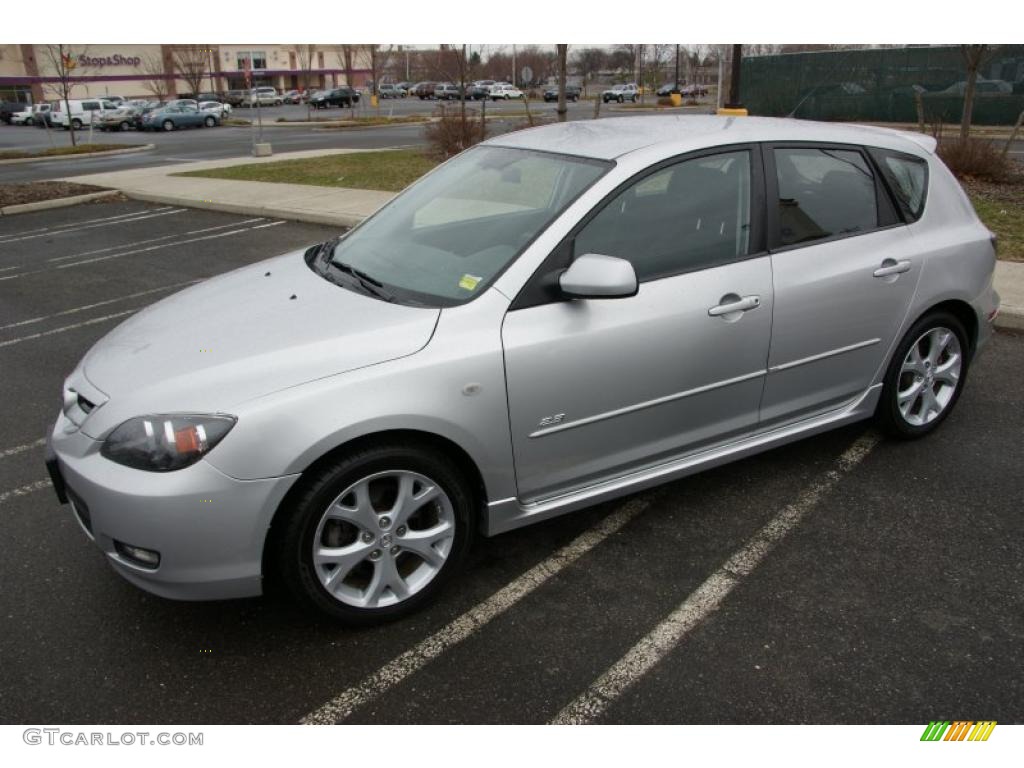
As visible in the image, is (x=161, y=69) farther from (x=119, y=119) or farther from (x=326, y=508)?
(x=326, y=508)

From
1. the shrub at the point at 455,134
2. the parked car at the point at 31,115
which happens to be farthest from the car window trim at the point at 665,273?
the parked car at the point at 31,115

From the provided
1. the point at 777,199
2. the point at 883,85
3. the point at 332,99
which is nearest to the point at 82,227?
the point at 777,199

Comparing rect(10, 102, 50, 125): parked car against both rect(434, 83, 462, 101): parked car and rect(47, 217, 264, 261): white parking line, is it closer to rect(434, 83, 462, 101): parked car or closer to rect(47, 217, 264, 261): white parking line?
rect(434, 83, 462, 101): parked car

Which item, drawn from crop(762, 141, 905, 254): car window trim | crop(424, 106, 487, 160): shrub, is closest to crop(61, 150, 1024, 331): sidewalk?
crop(424, 106, 487, 160): shrub

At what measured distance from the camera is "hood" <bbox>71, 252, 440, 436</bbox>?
280cm

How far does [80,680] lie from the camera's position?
2820 mm

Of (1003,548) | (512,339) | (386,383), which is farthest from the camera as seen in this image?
(1003,548)

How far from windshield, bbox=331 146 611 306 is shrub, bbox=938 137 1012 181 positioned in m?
10.8

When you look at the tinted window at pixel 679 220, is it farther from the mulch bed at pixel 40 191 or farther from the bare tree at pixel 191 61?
the bare tree at pixel 191 61

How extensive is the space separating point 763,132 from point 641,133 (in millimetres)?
565

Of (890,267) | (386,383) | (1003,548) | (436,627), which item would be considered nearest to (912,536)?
(1003,548)

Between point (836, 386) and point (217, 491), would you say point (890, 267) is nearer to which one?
point (836, 386)

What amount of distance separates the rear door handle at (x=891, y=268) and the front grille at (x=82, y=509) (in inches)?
134

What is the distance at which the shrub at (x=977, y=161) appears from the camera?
1251cm
